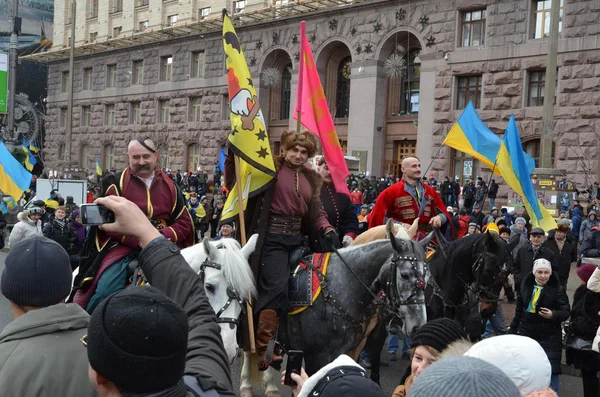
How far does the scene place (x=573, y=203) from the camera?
19.3 m

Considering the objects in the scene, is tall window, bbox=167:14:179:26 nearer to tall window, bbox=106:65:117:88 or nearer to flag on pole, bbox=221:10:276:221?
tall window, bbox=106:65:117:88

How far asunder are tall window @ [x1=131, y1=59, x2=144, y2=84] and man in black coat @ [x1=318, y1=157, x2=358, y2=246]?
36.3 m

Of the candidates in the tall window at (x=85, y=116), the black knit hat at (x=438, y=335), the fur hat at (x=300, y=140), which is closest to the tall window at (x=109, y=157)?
the tall window at (x=85, y=116)

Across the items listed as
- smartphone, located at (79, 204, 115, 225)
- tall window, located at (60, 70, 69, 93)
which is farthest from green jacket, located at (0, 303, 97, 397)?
tall window, located at (60, 70, 69, 93)

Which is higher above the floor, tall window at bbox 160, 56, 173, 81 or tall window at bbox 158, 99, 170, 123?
tall window at bbox 160, 56, 173, 81

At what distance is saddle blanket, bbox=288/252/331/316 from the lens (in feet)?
19.7

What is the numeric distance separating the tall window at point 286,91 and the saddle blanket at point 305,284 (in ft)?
95.0

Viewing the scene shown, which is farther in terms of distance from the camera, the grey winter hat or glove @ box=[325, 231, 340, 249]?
glove @ box=[325, 231, 340, 249]

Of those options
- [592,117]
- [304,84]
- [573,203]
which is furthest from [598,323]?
[592,117]

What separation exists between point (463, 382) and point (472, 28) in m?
27.2

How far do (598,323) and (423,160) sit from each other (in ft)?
69.8

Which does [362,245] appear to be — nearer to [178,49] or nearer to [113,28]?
[178,49]

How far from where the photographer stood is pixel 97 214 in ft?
8.99

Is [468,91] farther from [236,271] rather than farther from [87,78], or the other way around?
[87,78]
